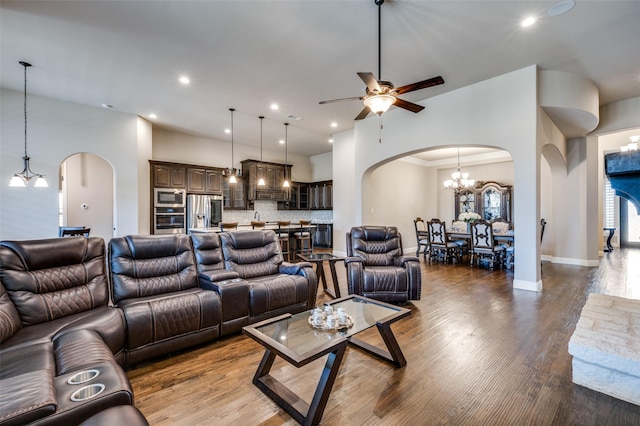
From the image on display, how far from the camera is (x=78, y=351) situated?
1.65m

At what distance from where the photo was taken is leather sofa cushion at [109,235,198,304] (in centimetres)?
272

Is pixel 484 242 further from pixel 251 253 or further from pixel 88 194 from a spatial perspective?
pixel 88 194

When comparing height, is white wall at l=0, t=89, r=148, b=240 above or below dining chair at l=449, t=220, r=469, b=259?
above

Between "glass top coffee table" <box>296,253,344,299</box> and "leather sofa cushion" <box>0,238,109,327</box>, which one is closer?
"leather sofa cushion" <box>0,238,109,327</box>

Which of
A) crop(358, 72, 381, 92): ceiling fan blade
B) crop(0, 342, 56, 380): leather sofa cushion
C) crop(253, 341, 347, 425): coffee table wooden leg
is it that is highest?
crop(358, 72, 381, 92): ceiling fan blade

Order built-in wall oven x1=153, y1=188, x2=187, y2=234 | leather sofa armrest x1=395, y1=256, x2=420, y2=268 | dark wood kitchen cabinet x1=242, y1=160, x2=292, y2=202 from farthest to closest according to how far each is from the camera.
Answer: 1. dark wood kitchen cabinet x1=242, y1=160, x2=292, y2=202
2. built-in wall oven x1=153, y1=188, x2=187, y2=234
3. leather sofa armrest x1=395, y1=256, x2=420, y2=268

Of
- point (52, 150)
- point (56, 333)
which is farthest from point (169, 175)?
point (56, 333)

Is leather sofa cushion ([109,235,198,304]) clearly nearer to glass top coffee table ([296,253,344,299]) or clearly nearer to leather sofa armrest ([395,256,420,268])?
glass top coffee table ([296,253,344,299])

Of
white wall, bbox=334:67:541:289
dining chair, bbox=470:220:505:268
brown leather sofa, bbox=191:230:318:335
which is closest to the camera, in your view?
brown leather sofa, bbox=191:230:318:335

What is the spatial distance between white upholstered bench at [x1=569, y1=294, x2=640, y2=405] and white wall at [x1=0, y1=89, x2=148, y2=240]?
24.2 ft

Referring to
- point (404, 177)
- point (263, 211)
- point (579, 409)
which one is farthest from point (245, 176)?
point (579, 409)

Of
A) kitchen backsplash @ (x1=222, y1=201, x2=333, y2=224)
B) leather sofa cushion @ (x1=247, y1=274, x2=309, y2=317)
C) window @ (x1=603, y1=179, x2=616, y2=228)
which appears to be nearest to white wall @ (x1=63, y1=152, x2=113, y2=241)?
kitchen backsplash @ (x1=222, y1=201, x2=333, y2=224)

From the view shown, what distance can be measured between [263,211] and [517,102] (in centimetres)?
720

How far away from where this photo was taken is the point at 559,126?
18.4 feet
